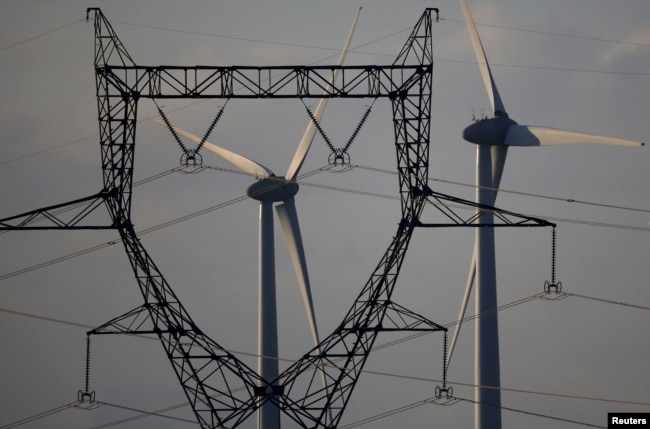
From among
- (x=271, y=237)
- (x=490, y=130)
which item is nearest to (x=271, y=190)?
(x=271, y=237)

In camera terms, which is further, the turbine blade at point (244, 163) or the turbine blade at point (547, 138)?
the turbine blade at point (244, 163)

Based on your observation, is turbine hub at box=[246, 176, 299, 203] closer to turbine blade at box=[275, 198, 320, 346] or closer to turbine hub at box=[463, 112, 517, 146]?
turbine blade at box=[275, 198, 320, 346]

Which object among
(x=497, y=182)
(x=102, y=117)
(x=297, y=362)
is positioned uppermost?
(x=497, y=182)

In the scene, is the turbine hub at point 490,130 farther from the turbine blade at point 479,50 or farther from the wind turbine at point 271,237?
the wind turbine at point 271,237

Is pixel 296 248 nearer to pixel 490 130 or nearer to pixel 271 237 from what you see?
pixel 271 237

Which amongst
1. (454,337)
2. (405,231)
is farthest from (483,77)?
(405,231)

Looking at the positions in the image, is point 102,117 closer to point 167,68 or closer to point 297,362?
point 167,68

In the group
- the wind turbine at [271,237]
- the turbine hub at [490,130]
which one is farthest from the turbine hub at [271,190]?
the turbine hub at [490,130]
